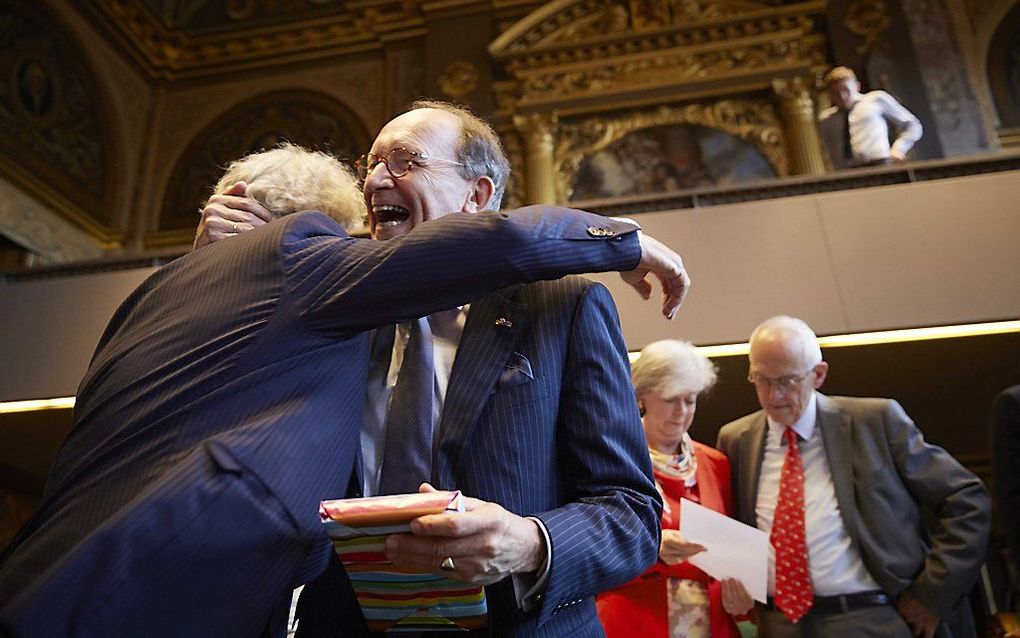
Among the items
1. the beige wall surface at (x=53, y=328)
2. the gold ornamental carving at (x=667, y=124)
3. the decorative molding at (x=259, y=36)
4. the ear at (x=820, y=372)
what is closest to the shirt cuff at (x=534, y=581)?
the ear at (x=820, y=372)

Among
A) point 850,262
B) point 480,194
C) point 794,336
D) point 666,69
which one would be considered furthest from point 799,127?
point 480,194

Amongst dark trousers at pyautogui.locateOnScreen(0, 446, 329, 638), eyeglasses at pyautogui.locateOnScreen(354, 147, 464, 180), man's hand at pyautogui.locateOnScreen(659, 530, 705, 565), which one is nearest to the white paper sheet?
man's hand at pyautogui.locateOnScreen(659, 530, 705, 565)

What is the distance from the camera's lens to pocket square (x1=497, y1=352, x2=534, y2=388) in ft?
4.29

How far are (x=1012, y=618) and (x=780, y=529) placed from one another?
4.00 feet

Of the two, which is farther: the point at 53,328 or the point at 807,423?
the point at 53,328

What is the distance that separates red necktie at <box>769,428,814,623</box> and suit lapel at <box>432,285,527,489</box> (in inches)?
77.7

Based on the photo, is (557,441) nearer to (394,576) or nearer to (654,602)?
(394,576)

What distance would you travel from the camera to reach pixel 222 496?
0.96m

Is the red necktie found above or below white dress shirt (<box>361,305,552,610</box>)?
below

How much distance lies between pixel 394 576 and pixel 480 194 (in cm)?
95

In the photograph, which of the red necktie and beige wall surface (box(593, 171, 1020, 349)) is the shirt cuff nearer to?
the red necktie

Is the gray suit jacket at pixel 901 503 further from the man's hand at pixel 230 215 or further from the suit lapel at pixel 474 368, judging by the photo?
the man's hand at pixel 230 215

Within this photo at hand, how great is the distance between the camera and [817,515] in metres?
2.92

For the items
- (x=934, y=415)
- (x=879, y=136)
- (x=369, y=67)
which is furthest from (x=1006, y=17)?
(x=369, y=67)
